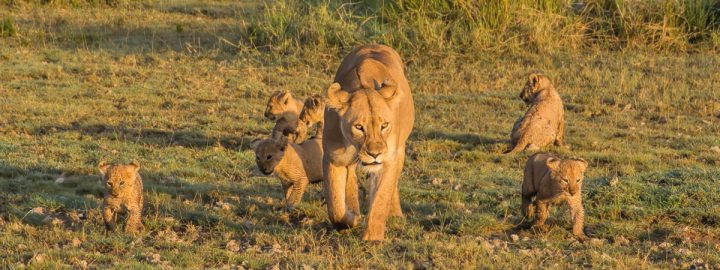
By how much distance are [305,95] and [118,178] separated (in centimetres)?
686

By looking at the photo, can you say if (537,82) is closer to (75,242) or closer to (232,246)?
(232,246)

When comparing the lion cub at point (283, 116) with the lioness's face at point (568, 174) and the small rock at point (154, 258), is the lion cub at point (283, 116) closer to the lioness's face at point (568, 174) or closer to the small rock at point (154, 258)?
the lioness's face at point (568, 174)

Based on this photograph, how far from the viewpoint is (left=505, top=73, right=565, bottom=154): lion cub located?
11766mm

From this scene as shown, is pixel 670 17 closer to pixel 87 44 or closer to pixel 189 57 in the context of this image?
pixel 189 57

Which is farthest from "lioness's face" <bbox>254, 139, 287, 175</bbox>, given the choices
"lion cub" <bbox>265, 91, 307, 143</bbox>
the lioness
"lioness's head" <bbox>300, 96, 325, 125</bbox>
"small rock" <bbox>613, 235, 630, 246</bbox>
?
"small rock" <bbox>613, 235, 630, 246</bbox>

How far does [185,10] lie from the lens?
20.4 metres

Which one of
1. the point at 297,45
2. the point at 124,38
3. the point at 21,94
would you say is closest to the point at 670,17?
the point at 297,45

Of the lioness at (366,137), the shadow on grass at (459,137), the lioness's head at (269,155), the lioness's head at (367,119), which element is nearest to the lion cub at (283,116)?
the shadow on grass at (459,137)

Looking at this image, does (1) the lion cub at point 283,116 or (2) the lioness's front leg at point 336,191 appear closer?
(2) the lioness's front leg at point 336,191

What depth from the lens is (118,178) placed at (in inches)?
315

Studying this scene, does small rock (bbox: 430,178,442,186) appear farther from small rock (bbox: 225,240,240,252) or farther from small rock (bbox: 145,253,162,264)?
small rock (bbox: 145,253,162,264)

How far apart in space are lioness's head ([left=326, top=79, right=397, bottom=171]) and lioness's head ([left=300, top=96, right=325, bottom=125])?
12.4 feet

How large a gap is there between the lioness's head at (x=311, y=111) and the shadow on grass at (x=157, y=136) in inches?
29.4

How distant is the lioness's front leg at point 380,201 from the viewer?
25.0 ft
